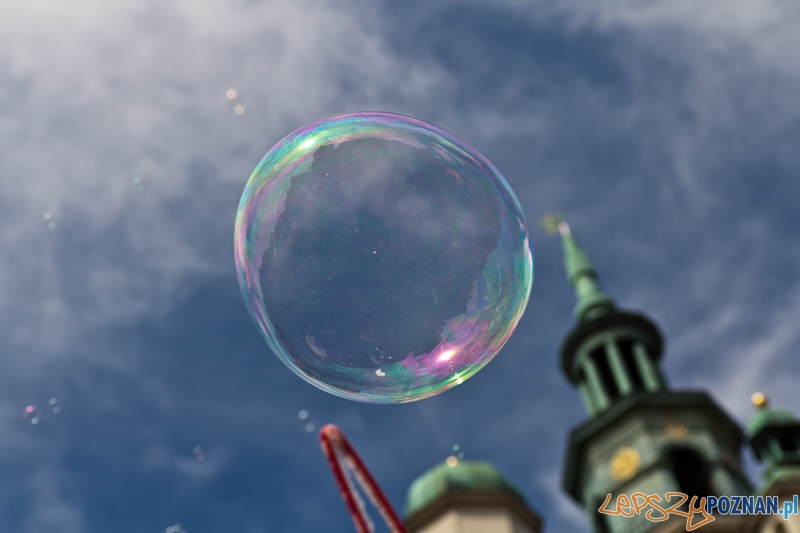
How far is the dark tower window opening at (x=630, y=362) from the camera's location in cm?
3887

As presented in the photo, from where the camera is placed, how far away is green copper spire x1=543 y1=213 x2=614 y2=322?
4334 cm

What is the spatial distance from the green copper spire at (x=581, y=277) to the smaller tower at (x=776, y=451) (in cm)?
891

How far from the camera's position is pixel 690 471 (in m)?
34.0

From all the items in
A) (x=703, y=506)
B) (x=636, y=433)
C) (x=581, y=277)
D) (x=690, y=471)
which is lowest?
(x=703, y=506)

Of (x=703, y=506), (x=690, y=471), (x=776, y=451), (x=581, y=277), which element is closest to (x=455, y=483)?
(x=703, y=506)

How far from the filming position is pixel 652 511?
1195 inches

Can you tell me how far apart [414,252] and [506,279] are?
2.78 ft

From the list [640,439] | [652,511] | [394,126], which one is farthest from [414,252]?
[640,439]

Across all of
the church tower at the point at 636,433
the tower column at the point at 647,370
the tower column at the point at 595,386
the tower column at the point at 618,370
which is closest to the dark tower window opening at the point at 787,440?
the church tower at the point at 636,433

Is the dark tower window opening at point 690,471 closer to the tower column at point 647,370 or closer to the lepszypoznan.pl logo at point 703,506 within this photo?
the lepszypoznan.pl logo at point 703,506

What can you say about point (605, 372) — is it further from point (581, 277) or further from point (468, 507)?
point (468, 507)

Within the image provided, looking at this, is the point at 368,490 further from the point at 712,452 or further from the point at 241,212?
the point at 712,452

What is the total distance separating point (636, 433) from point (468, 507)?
421 inches

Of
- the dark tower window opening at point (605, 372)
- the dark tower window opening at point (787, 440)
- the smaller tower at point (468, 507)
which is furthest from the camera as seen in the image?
the dark tower window opening at point (605, 372)
